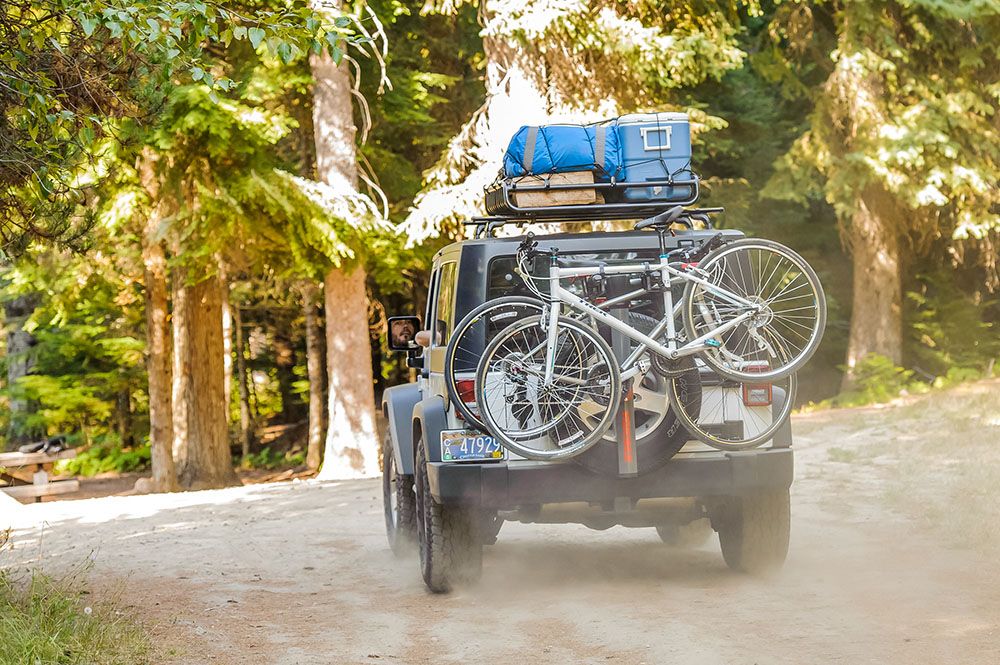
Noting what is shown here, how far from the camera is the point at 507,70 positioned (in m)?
19.1

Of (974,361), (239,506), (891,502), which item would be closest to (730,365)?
(891,502)

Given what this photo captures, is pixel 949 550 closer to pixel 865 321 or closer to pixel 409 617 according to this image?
pixel 409 617

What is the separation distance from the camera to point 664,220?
24.2 feet

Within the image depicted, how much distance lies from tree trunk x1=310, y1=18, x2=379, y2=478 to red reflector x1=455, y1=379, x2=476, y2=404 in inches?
476

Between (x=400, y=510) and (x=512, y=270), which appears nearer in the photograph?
(x=512, y=270)

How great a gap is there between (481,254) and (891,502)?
18.4 feet

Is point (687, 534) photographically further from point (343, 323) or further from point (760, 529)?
point (343, 323)

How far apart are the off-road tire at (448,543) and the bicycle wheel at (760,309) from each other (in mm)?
1982

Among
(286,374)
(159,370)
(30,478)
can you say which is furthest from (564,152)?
(286,374)

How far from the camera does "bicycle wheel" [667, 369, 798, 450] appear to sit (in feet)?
23.2

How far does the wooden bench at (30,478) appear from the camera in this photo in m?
18.0

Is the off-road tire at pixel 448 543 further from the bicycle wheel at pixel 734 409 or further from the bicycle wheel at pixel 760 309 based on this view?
the bicycle wheel at pixel 760 309

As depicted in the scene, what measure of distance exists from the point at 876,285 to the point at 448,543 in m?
18.6

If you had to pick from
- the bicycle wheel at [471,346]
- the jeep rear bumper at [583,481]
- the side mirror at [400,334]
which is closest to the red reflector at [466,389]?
the bicycle wheel at [471,346]
